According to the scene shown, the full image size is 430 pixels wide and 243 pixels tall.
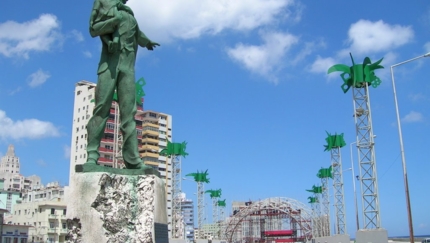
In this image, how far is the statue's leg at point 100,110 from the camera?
796 centimetres

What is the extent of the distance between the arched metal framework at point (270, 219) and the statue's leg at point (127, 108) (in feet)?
191

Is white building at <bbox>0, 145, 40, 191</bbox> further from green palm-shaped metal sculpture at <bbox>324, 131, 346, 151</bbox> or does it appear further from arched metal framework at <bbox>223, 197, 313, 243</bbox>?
green palm-shaped metal sculpture at <bbox>324, 131, 346, 151</bbox>

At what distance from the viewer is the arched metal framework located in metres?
65.1

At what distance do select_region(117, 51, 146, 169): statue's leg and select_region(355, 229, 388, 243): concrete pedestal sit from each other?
19.6 meters

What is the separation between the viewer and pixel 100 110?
314 inches

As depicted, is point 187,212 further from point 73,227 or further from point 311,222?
point 73,227

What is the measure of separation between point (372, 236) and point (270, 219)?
45.8 meters

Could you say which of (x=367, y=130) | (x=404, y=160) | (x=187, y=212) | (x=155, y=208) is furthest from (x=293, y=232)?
(x=187, y=212)

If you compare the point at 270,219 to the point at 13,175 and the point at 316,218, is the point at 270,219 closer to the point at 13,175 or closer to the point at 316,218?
the point at 316,218

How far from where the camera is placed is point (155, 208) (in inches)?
301

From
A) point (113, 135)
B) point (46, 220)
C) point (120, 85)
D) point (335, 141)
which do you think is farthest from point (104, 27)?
point (113, 135)

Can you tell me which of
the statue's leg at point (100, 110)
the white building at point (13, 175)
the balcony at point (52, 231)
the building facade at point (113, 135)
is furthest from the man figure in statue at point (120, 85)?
the white building at point (13, 175)

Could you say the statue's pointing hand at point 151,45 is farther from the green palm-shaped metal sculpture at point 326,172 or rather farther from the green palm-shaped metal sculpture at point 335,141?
the green palm-shaped metal sculpture at point 326,172

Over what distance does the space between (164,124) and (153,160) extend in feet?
32.9
